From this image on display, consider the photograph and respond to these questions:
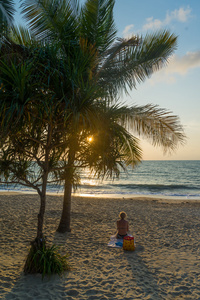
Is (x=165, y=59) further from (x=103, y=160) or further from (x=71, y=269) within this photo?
(x=71, y=269)

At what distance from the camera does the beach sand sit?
3.99 meters

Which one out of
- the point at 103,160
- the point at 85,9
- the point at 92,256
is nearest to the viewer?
the point at 103,160

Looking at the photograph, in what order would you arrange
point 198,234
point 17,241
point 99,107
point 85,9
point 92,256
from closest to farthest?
point 99,107 → point 92,256 → point 17,241 → point 85,9 → point 198,234

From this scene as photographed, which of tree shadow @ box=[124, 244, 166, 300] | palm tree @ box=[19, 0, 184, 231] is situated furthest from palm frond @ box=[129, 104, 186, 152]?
tree shadow @ box=[124, 244, 166, 300]

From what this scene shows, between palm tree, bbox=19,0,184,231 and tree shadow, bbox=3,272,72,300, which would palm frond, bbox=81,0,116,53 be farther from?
tree shadow, bbox=3,272,72,300

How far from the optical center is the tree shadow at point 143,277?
13.1ft

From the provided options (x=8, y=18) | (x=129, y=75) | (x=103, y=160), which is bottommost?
(x=103, y=160)

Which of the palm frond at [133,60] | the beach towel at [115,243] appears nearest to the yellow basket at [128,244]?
the beach towel at [115,243]

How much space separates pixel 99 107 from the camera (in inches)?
171

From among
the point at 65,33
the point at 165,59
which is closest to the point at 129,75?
the point at 165,59

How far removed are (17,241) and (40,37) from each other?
5568 mm

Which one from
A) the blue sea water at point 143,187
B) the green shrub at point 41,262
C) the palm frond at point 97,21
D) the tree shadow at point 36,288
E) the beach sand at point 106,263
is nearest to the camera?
the tree shadow at point 36,288

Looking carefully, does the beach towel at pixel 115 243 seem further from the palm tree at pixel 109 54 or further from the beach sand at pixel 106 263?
the palm tree at pixel 109 54

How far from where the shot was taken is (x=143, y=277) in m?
4.61
